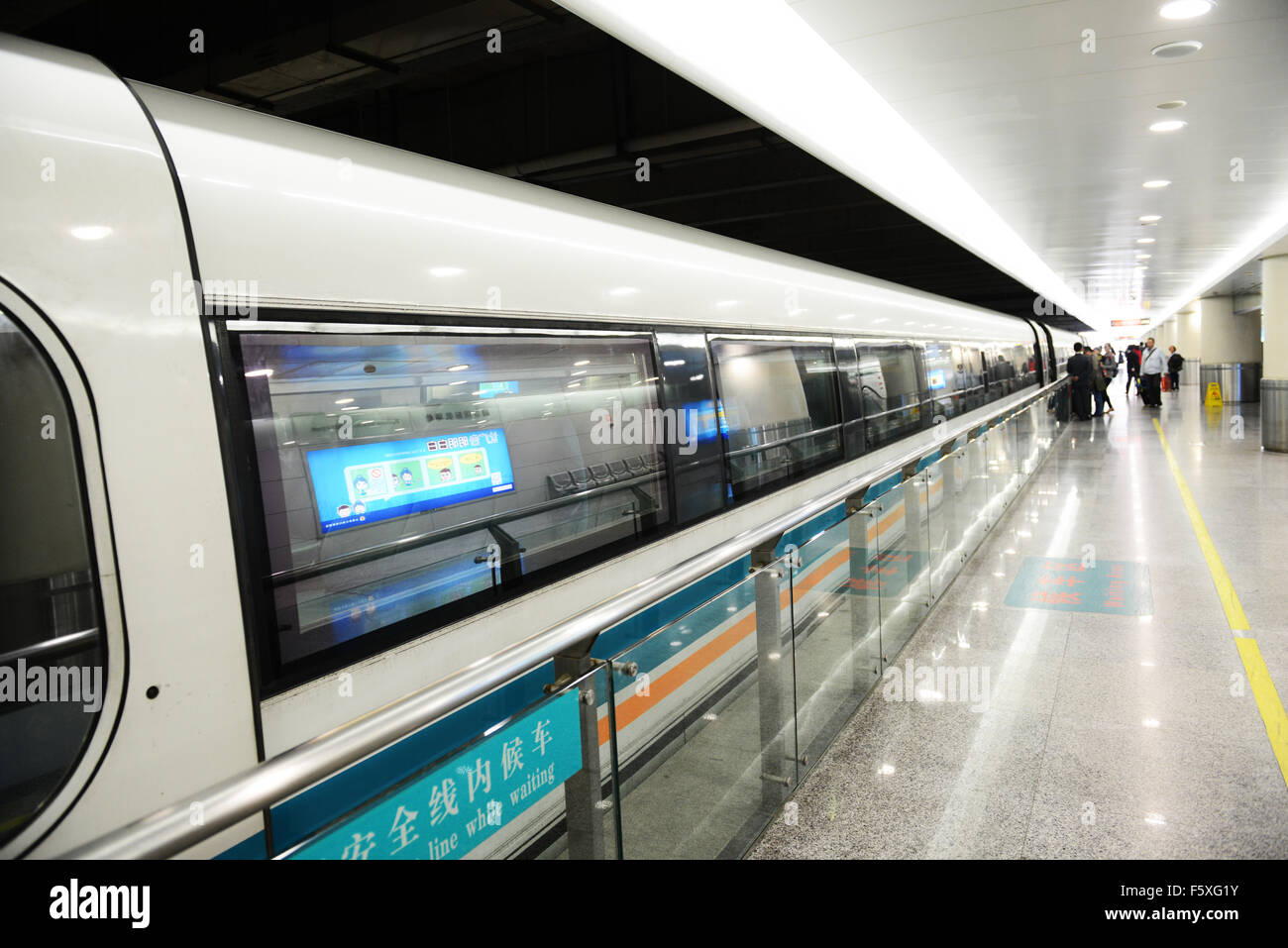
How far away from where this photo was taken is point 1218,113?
627 cm

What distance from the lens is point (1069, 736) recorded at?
148 inches

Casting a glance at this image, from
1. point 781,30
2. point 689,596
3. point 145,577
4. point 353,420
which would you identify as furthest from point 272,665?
point 781,30

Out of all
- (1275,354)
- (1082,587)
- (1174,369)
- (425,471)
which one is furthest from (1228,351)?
(425,471)

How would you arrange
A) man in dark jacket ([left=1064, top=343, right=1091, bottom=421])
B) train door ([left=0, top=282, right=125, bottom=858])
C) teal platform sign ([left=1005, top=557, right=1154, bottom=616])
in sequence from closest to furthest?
train door ([left=0, top=282, right=125, bottom=858]) → teal platform sign ([left=1005, top=557, right=1154, bottom=616]) → man in dark jacket ([left=1064, top=343, right=1091, bottom=421])

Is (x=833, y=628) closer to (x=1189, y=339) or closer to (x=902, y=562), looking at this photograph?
(x=902, y=562)

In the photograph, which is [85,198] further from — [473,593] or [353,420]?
[473,593]

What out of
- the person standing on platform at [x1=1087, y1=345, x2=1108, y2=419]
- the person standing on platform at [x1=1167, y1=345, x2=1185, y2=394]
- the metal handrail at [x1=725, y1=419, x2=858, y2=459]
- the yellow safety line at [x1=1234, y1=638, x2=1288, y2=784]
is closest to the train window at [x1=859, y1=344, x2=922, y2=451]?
the metal handrail at [x1=725, y1=419, x2=858, y2=459]

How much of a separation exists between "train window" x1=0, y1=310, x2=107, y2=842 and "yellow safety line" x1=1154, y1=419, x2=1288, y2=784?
401 cm

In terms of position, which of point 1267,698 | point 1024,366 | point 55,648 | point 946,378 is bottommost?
point 1267,698

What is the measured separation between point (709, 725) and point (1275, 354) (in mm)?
14077

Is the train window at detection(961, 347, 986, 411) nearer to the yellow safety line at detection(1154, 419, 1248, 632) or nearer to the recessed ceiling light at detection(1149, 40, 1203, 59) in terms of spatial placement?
the yellow safety line at detection(1154, 419, 1248, 632)

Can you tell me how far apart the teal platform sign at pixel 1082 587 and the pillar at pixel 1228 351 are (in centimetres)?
1921

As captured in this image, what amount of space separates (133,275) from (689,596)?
2.54 meters

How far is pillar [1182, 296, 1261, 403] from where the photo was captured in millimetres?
21938
